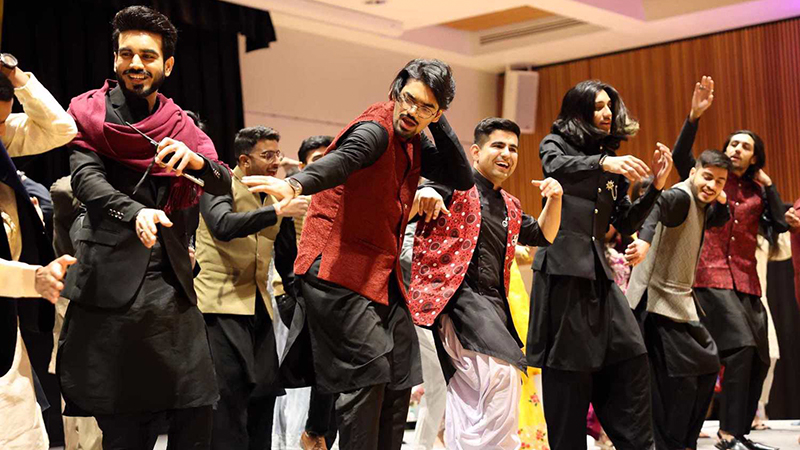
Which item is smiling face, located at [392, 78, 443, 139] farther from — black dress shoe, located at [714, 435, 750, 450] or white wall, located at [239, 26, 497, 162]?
white wall, located at [239, 26, 497, 162]

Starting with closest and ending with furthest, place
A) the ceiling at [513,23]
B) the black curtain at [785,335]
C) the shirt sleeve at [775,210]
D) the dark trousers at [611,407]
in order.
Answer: the dark trousers at [611,407], the shirt sleeve at [775,210], the black curtain at [785,335], the ceiling at [513,23]

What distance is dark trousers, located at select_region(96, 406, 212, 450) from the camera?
2.70 m

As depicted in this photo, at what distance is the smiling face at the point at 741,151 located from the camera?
559cm

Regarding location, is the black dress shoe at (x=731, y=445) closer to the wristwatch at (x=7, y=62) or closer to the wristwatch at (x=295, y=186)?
the wristwatch at (x=295, y=186)

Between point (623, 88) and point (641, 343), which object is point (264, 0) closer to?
point (623, 88)

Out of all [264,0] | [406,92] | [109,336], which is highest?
[264,0]

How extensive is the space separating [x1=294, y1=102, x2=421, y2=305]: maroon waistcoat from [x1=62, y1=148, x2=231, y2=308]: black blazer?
393 millimetres

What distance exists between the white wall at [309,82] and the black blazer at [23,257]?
20.4 feet

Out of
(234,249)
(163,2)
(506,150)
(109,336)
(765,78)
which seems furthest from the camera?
(765,78)

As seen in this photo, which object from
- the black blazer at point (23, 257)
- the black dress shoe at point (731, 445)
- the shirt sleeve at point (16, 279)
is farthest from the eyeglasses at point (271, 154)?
the black dress shoe at point (731, 445)

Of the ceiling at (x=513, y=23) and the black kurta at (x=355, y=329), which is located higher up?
the ceiling at (x=513, y=23)

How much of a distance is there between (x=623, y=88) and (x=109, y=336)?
853 cm

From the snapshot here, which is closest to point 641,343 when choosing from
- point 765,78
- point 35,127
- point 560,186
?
point 560,186

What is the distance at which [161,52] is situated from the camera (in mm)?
2822
